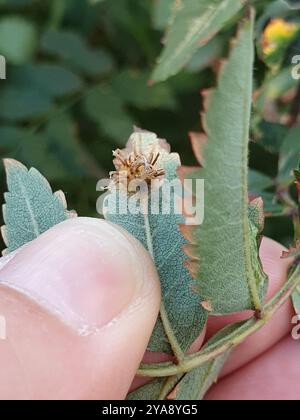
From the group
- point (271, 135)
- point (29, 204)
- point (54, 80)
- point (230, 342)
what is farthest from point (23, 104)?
point (230, 342)

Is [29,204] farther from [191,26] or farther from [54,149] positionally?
[54,149]

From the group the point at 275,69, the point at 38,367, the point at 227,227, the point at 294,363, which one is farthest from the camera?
the point at 294,363

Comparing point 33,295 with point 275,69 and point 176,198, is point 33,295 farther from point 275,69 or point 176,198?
point 275,69

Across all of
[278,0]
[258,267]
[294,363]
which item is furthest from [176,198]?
[294,363]

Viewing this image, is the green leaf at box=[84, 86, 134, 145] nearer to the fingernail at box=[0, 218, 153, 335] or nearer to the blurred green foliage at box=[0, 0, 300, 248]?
the blurred green foliage at box=[0, 0, 300, 248]

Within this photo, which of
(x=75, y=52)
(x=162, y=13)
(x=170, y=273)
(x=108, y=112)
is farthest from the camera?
(x=75, y=52)
